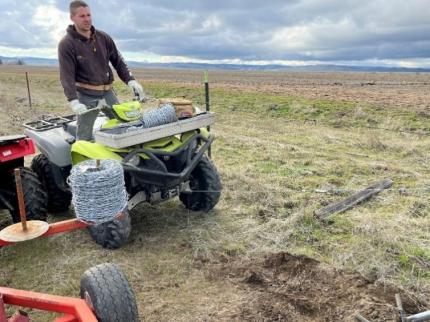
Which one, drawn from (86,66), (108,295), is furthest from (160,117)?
(108,295)

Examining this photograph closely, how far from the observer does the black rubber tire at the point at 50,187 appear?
18.6 ft

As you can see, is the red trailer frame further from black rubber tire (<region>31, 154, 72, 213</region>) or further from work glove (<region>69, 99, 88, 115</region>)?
black rubber tire (<region>31, 154, 72, 213</region>)

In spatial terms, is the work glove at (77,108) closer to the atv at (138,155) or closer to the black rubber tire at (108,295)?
the atv at (138,155)

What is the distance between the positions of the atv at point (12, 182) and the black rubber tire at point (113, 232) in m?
0.64

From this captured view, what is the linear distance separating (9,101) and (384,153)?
697 inches

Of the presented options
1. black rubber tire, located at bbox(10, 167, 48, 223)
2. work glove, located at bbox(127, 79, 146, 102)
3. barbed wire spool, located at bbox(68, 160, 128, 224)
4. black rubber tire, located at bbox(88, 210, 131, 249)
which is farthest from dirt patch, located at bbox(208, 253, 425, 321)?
work glove, located at bbox(127, 79, 146, 102)

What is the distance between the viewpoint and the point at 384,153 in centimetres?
887

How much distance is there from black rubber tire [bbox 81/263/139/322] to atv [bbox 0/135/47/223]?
2182mm

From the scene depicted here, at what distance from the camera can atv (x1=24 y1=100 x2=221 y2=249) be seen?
445cm

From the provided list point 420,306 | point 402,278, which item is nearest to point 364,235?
point 402,278

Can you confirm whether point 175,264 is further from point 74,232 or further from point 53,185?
point 53,185

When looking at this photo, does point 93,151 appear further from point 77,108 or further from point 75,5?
point 75,5

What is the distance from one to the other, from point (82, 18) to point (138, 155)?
1.70 m

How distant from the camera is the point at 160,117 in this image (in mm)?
4566
